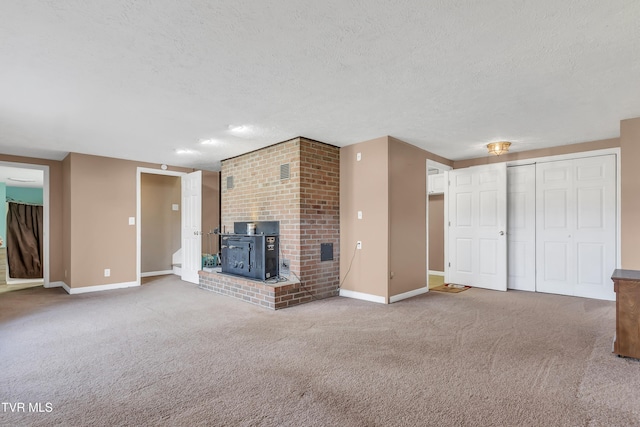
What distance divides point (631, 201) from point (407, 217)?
2444 mm

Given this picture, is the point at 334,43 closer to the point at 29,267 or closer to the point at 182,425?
the point at 182,425

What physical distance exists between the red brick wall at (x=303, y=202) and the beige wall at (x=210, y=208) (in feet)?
6.38

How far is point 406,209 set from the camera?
482 cm

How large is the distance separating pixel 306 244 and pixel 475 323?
2.28 meters

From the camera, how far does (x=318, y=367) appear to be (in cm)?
247

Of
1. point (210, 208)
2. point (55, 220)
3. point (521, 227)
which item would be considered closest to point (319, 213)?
point (210, 208)

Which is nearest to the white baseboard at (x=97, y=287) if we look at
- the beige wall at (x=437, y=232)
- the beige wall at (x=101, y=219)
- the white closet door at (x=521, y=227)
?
the beige wall at (x=101, y=219)

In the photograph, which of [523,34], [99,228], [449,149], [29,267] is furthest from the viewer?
[29,267]

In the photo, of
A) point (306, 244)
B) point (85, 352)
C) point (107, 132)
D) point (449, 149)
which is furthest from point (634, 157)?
point (107, 132)

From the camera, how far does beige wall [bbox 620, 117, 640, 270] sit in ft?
11.0

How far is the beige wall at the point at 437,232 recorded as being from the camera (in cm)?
682

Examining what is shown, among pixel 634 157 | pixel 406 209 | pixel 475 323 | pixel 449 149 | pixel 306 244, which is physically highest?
pixel 449 149

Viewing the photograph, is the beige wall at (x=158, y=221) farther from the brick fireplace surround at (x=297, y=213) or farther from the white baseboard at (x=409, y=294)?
the white baseboard at (x=409, y=294)

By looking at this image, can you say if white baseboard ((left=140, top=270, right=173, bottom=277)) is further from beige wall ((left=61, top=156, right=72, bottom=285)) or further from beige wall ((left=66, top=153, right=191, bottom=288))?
beige wall ((left=61, top=156, right=72, bottom=285))
